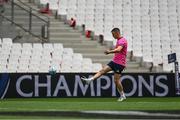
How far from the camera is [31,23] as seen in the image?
81.9 feet

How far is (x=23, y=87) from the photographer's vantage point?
20000 mm

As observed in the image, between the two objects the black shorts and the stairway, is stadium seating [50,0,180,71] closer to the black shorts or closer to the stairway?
the stairway

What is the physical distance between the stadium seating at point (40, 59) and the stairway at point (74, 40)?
41.9 inches

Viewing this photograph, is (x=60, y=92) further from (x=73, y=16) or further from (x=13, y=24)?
(x=73, y=16)

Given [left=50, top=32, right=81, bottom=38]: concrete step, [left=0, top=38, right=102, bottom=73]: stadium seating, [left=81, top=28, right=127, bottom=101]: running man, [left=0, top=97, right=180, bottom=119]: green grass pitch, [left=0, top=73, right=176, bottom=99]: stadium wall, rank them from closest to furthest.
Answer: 1. [left=0, top=97, right=180, bottom=119]: green grass pitch
2. [left=81, top=28, right=127, bottom=101]: running man
3. [left=0, top=73, right=176, bottom=99]: stadium wall
4. [left=0, top=38, right=102, bottom=73]: stadium seating
5. [left=50, top=32, right=81, bottom=38]: concrete step

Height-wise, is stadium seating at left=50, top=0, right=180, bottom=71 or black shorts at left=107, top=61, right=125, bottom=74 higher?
stadium seating at left=50, top=0, right=180, bottom=71

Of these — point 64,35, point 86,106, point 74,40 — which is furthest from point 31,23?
point 86,106

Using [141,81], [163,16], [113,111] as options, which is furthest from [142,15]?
[113,111]

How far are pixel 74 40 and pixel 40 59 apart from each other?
135 inches

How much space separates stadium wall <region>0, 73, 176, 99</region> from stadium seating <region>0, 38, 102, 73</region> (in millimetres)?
2366

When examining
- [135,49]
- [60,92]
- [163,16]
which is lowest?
[60,92]

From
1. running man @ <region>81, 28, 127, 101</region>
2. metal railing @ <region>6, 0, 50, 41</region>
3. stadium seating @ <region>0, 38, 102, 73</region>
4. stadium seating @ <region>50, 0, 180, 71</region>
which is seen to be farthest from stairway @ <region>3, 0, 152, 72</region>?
running man @ <region>81, 28, 127, 101</region>

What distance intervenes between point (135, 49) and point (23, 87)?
770 centimetres

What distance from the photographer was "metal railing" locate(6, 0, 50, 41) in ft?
81.6
